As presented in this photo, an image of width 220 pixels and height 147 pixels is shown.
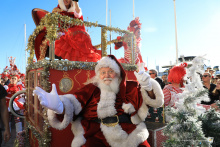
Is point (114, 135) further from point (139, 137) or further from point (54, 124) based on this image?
point (54, 124)

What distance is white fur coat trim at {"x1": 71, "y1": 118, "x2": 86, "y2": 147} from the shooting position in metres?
2.13

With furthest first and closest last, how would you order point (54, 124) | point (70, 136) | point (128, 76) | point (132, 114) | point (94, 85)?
1. point (128, 76)
2. point (70, 136)
3. point (94, 85)
4. point (132, 114)
5. point (54, 124)

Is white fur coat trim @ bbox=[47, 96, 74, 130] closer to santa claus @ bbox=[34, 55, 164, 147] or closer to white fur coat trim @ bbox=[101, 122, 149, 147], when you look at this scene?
santa claus @ bbox=[34, 55, 164, 147]

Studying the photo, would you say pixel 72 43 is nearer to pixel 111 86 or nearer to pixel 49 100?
pixel 111 86

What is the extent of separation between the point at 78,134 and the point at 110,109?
1.97 feet

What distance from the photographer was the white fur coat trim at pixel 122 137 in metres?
2.07

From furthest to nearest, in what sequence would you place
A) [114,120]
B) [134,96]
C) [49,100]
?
[134,96] → [114,120] → [49,100]

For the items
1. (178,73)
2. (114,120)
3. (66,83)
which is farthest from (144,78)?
(178,73)

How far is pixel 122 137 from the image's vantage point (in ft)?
6.84

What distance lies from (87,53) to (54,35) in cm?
98

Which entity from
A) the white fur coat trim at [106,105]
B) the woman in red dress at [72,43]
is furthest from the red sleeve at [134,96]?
the woman in red dress at [72,43]

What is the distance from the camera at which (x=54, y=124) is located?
79.8 inches

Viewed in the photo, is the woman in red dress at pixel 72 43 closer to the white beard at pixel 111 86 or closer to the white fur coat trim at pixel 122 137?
the white beard at pixel 111 86

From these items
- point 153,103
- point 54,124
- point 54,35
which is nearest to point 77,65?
point 54,35
